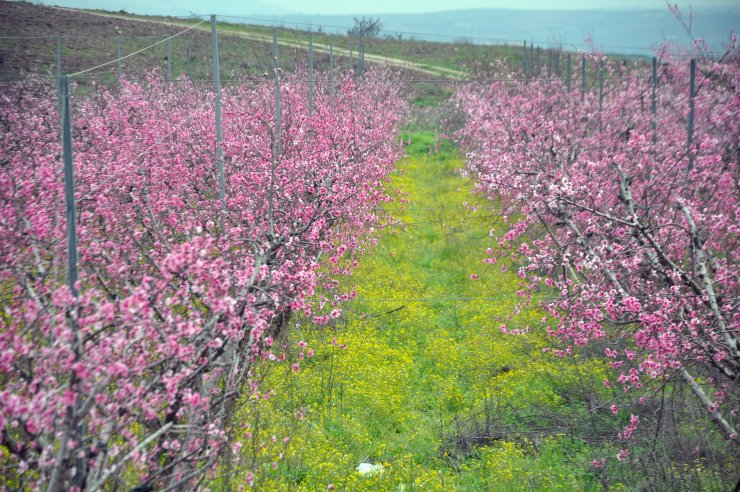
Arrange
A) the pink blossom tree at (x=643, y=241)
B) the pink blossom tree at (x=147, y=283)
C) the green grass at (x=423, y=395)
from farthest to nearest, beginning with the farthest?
1. the green grass at (x=423, y=395)
2. the pink blossom tree at (x=643, y=241)
3. the pink blossom tree at (x=147, y=283)

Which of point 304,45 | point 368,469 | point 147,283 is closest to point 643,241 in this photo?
point 368,469

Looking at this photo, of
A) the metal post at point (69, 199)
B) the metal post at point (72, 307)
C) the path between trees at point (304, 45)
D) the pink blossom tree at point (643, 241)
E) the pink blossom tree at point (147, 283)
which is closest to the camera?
the metal post at point (72, 307)

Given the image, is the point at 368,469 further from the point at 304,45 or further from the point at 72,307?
the point at 304,45

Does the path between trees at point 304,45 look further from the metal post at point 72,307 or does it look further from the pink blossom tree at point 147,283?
the metal post at point 72,307

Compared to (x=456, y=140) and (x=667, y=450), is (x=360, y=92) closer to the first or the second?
(x=456, y=140)

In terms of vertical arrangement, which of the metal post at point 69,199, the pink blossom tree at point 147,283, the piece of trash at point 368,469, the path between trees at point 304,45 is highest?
the path between trees at point 304,45

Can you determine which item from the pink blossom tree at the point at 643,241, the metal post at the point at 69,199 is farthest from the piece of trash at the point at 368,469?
the metal post at the point at 69,199

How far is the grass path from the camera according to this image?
→ 7.45 m

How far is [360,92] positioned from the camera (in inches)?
1001

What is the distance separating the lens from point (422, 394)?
984cm

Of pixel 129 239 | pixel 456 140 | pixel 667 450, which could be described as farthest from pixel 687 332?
pixel 456 140

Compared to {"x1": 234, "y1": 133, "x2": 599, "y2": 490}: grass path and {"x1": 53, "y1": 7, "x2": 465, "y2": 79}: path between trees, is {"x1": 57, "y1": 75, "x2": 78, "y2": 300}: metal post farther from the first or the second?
{"x1": 53, "y1": 7, "x2": 465, "y2": 79}: path between trees

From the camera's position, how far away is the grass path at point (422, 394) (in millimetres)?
7445

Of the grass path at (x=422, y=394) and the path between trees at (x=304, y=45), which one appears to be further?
the path between trees at (x=304, y=45)
